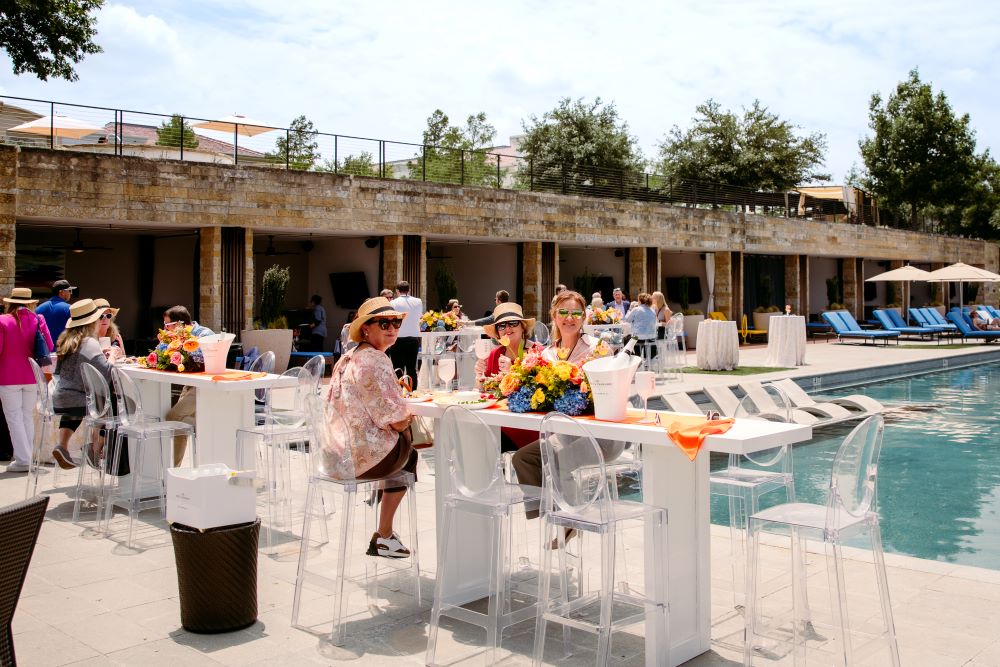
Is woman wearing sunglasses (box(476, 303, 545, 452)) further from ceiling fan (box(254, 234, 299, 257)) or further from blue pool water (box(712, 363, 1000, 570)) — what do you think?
ceiling fan (box(254, 234, 299, 257))

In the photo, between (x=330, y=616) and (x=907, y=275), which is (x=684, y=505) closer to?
(x=330, y=616)

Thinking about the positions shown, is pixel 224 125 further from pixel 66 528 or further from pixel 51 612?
pixel 51 612

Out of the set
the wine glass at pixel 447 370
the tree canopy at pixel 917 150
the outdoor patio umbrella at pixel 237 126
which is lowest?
the wine glass at pixel 447 370

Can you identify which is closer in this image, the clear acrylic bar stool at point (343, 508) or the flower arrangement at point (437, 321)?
the clear acrylic bar stool at point (343, 508)

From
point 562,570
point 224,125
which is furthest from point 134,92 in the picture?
point 562,570

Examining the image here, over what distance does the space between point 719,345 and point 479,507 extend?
40.8 feet

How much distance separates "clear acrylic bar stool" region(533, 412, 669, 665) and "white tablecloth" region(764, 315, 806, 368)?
44.5 feet

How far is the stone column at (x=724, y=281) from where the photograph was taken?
81.8 feet

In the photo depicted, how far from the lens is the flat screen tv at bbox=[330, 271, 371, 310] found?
1927cm

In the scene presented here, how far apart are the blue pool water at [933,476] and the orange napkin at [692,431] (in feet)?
9.28

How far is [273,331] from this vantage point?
15.1 meters

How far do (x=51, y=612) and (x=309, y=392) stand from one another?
216 cm

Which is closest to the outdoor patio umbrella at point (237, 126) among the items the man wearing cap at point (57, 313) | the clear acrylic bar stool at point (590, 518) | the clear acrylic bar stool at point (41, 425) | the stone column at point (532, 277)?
the stone column at point (532, 277)

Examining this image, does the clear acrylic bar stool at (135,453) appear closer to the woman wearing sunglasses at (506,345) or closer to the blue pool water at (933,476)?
the woman wearing sunglasses at (506,345)
